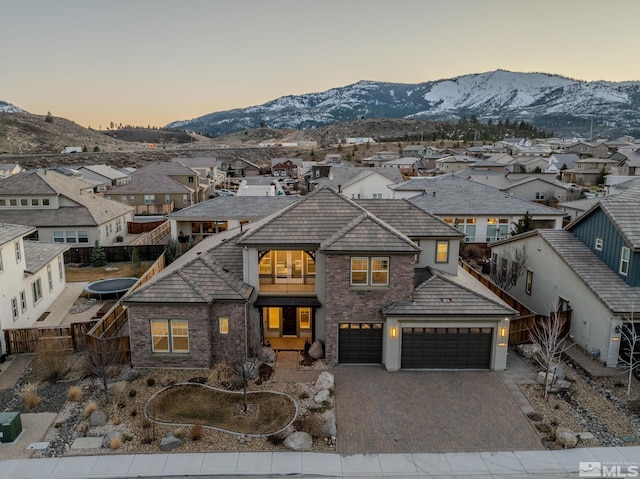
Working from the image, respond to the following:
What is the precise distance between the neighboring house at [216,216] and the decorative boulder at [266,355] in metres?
20.5

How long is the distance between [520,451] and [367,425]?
4747 millimetres

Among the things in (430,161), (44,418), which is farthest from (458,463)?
(430,161)

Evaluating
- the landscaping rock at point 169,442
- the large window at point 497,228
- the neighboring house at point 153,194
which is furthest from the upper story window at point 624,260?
the neighboring house at point 153,194

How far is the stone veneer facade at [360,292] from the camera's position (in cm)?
1922

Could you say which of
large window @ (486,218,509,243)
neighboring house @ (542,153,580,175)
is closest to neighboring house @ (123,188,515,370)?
large window @ (486,218,509,243)

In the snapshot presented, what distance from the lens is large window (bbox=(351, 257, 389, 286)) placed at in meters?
19.3

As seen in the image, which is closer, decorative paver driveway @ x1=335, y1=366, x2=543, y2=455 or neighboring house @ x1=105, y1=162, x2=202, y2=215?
decorative paver driveway @ x1=335, y1=366, x2=543, y2=455

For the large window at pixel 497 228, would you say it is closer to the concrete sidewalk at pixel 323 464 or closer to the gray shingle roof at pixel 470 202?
the gray shingle roof at pixel 470 202

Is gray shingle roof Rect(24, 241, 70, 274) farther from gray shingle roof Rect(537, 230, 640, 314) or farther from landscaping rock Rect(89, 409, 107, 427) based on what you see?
gray shingle roof Rect(537, 230, 640, 314)

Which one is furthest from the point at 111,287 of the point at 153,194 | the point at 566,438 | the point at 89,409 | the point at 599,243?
the point at 153,194

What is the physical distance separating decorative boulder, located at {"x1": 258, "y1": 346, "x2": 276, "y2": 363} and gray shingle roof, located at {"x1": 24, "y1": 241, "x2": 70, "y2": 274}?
43.8 feet

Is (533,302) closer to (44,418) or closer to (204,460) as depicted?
(204,460)

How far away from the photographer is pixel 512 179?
195 ft

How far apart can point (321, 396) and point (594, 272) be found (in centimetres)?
1393
